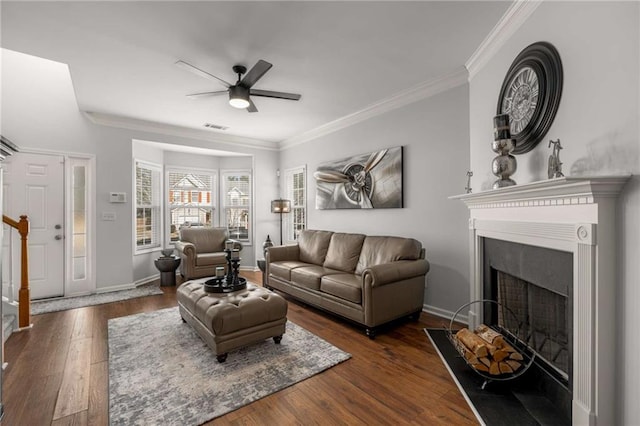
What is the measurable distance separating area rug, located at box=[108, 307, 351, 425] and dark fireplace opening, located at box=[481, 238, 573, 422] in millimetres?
1393

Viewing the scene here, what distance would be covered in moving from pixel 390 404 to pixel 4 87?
5.90 metres

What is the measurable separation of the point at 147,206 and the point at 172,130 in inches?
59.9

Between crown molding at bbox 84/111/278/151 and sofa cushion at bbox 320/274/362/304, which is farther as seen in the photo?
crown molding at bbox 84/111/278/151

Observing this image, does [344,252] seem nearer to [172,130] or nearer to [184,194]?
[172,130]

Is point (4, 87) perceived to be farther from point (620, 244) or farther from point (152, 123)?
point (620, 244)

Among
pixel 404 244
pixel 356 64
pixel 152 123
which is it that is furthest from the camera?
pixel 152 123

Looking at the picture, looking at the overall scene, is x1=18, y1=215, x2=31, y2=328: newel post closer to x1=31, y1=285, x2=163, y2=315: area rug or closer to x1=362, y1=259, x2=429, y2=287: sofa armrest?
x1=31, y1=285, x2=163, y2=315: area rug

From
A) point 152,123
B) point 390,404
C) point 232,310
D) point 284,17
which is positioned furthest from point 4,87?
point 390,404

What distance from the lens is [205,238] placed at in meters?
5.59

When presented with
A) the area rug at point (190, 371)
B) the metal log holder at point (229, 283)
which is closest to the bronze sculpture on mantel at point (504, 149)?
the area rug at point (190, 371)

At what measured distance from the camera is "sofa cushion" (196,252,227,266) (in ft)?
16.3

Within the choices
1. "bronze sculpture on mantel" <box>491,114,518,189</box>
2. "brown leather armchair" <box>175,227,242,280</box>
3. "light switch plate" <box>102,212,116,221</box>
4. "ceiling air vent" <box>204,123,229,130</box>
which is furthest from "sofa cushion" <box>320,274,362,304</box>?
"light switch plate" <box>102,212,116,221</box>

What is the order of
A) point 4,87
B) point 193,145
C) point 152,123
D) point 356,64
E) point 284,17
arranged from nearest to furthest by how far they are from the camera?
point 284,17 → point 356,64 → point 4,87 → point 152,123 → point 193,145

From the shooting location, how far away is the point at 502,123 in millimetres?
2102
